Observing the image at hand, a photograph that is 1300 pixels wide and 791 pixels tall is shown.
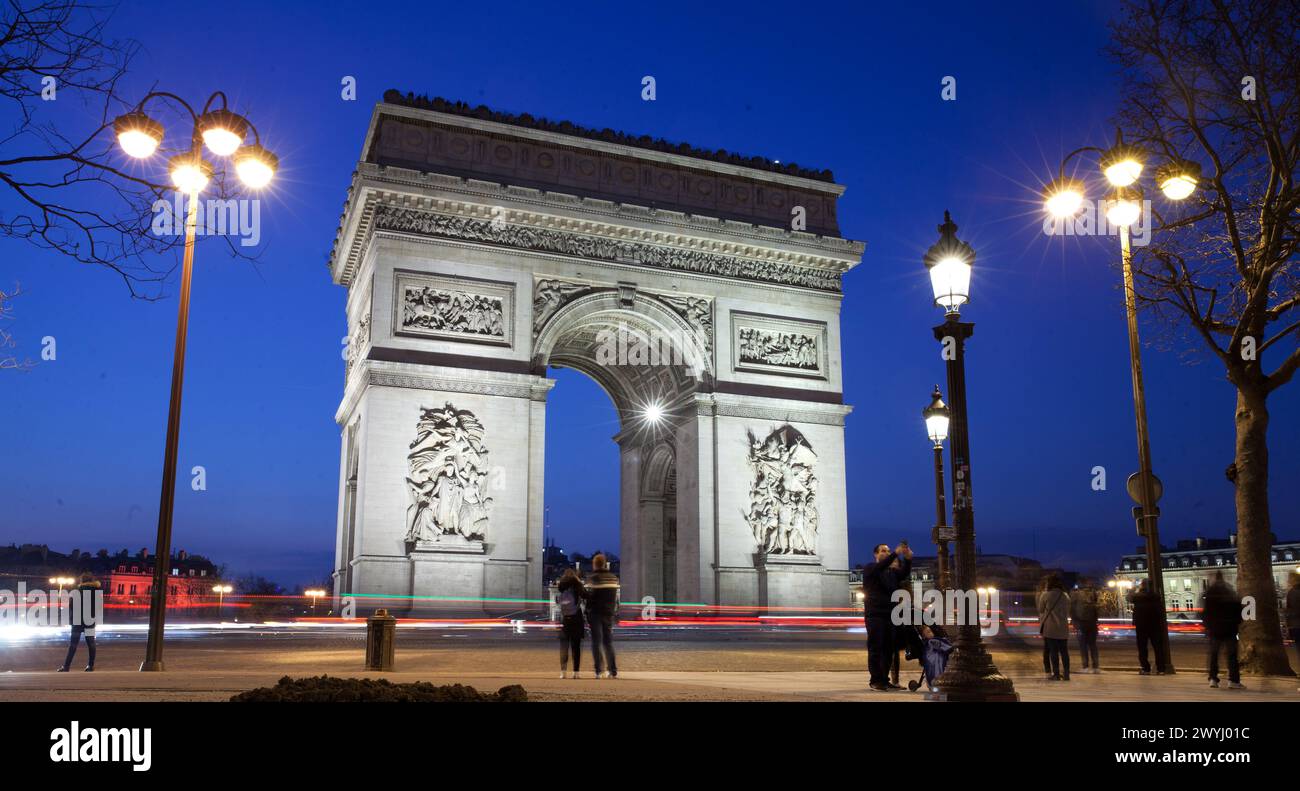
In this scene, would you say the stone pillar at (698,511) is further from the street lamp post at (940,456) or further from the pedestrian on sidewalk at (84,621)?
the pedestrian on sidewalk at (84,621)

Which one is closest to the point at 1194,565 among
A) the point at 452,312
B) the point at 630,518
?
the point at 630,518

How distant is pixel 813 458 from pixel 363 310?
555 inches

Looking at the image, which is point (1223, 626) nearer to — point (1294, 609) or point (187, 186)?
point (1294, 609)

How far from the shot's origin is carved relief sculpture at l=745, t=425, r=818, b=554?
31.0 meters

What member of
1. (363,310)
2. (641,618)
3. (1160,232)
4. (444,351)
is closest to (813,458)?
(641,618)

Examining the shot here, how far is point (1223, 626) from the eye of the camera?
12141 millimetres

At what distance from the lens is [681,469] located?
3241cm

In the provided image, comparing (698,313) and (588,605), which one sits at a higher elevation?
(698,313)

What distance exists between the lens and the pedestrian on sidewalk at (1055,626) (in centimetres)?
1321

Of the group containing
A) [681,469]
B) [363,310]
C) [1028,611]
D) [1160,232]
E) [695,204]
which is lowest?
[1028,611]

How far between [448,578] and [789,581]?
1005 cm

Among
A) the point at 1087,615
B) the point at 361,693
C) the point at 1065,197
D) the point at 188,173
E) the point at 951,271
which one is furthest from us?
the point at 1087,615

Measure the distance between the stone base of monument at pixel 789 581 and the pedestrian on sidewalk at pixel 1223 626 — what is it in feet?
60.0
